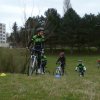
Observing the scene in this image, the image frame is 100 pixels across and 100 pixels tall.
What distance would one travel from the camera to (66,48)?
107 m

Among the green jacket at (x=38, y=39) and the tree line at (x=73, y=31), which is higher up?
the tree line at (x=73, y=31)

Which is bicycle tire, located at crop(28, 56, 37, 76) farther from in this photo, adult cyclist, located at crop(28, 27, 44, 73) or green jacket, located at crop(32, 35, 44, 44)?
green jacket, located at crop(32, 35, 44, 44)

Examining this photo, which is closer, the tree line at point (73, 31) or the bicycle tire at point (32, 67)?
the bicycle tire at point (32, 67)

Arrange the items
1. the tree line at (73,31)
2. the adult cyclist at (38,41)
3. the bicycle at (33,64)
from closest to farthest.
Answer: the adult cyclist at (38,41), the bicycle at (33,64), the tree line at (73,31)

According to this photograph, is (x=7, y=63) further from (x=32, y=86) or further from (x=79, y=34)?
(x=79, y=34)

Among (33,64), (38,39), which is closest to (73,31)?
(33,64)

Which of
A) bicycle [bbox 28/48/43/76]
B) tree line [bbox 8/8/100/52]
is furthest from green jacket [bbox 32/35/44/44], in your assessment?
tree line [bbox 8/8/100/52]

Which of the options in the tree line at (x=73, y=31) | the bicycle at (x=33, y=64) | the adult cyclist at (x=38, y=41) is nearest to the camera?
the adult cyclist at (x=38, y=41)

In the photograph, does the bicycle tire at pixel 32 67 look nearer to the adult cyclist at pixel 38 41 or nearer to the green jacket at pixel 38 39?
the adult cyclist at pixel 38 41

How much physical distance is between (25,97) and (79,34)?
90.0 m

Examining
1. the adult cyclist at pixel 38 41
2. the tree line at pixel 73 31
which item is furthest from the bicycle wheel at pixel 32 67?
the tree line at pixel 73 31

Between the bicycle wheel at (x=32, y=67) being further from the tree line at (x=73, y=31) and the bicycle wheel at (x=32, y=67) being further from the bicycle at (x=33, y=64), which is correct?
the tree line at (x=73, y=31)

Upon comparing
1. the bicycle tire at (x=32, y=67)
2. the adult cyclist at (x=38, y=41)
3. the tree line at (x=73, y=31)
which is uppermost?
the tree line at (x=73, y=31)

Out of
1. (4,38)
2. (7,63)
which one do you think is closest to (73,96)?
(7,63)
